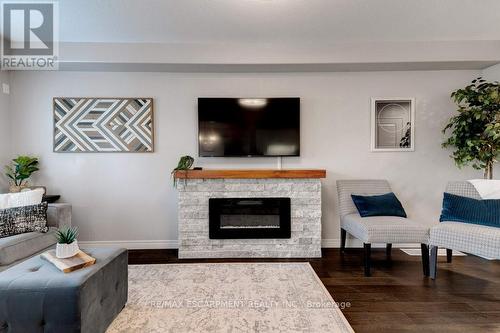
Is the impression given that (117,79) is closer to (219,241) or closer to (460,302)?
(219,241)

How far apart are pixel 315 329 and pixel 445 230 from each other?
1.69 m

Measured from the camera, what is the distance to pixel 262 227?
3391 mm

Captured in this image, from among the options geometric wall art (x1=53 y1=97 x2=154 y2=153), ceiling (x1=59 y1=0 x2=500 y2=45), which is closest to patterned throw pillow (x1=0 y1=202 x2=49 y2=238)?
geometric wall art (x1=53 y1=97 x2=154 y2=153)

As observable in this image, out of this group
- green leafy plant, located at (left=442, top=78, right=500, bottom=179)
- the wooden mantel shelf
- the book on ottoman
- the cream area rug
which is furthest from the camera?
the wooden mantel shelf

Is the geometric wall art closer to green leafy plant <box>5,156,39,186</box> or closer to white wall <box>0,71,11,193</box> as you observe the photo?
green leafy plant <box>5,156,39,186</box>

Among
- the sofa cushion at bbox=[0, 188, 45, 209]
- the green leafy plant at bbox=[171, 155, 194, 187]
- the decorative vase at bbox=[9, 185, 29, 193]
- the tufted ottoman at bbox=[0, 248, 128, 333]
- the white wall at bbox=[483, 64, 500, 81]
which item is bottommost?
the tufted ottoman at bbox=[0, 248, 128, 333]

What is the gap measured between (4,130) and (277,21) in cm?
357

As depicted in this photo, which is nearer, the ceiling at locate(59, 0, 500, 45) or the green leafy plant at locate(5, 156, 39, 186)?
the ceiling at locate(59, 0, 500, 45)

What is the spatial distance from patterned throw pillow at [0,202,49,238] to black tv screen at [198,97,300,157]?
1737 mm

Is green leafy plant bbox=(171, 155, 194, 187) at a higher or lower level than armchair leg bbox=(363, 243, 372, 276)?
higher

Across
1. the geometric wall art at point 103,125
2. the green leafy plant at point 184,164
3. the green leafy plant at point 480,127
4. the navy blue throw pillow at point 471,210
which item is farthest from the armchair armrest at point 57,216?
the green leafy plant at point 480,127

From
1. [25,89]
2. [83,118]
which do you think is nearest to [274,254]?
[83,118]

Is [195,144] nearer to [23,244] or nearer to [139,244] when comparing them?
[139,244]

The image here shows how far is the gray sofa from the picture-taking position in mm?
2170
